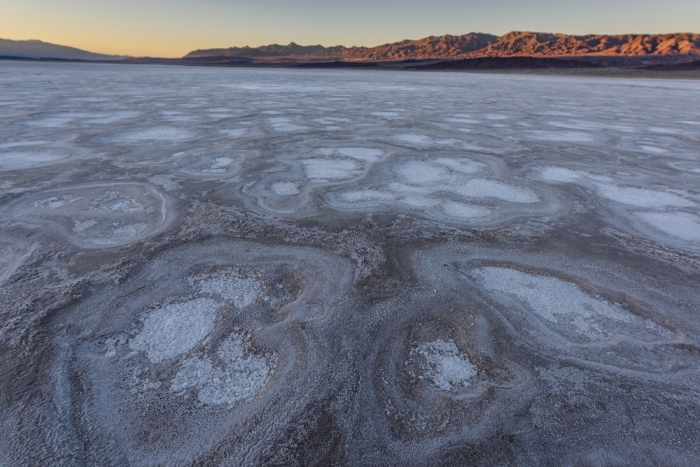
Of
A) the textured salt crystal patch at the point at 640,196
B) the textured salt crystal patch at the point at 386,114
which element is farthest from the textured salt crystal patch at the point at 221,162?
the textured salt crystal patch at the point at 386,114

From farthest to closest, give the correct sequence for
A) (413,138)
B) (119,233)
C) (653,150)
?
(413,138)
(653,150)
(119,233)

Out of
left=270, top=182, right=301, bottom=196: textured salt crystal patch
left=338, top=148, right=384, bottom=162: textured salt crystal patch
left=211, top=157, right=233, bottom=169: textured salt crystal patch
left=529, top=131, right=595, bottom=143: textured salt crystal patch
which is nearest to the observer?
left=270, top=182, right=301, bottom=196: textured salt crystal patch

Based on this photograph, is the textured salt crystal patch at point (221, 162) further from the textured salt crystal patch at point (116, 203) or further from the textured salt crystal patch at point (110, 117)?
the textured salt crystal patch at point (110, 117)

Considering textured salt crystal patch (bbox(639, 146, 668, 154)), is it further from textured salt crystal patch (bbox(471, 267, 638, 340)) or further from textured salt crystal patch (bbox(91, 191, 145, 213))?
textured salt crystal patch (bbox(91, 191, 145, 213))

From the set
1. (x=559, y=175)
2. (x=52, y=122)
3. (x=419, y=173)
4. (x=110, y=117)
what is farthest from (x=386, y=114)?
(x=52, y=122)

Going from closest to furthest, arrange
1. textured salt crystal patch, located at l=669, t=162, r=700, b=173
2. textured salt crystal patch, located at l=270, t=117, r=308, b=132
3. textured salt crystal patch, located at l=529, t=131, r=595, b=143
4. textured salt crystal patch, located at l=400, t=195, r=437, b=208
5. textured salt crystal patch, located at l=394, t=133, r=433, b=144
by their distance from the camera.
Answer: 1. textured salt crystal patch, located at l=400, t=195, r=437, b=208
2. textured salt crystal patch, located at l=669, t=162, r=700, b=173
3. textured salt crystal patch, located at l=394, t=133, r=433, b=144
4. textured salt crystal patch, located at l=529, t=131, r=595, b=143
5. textured salt crystal patch, located at l=270, t=117, r=308, b=132

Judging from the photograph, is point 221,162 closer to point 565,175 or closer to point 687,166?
point 565,175

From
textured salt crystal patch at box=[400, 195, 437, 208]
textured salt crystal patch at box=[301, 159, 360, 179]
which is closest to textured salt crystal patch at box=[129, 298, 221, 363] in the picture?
textured salt crystal patch at box=[400, 195, 437, 208]
